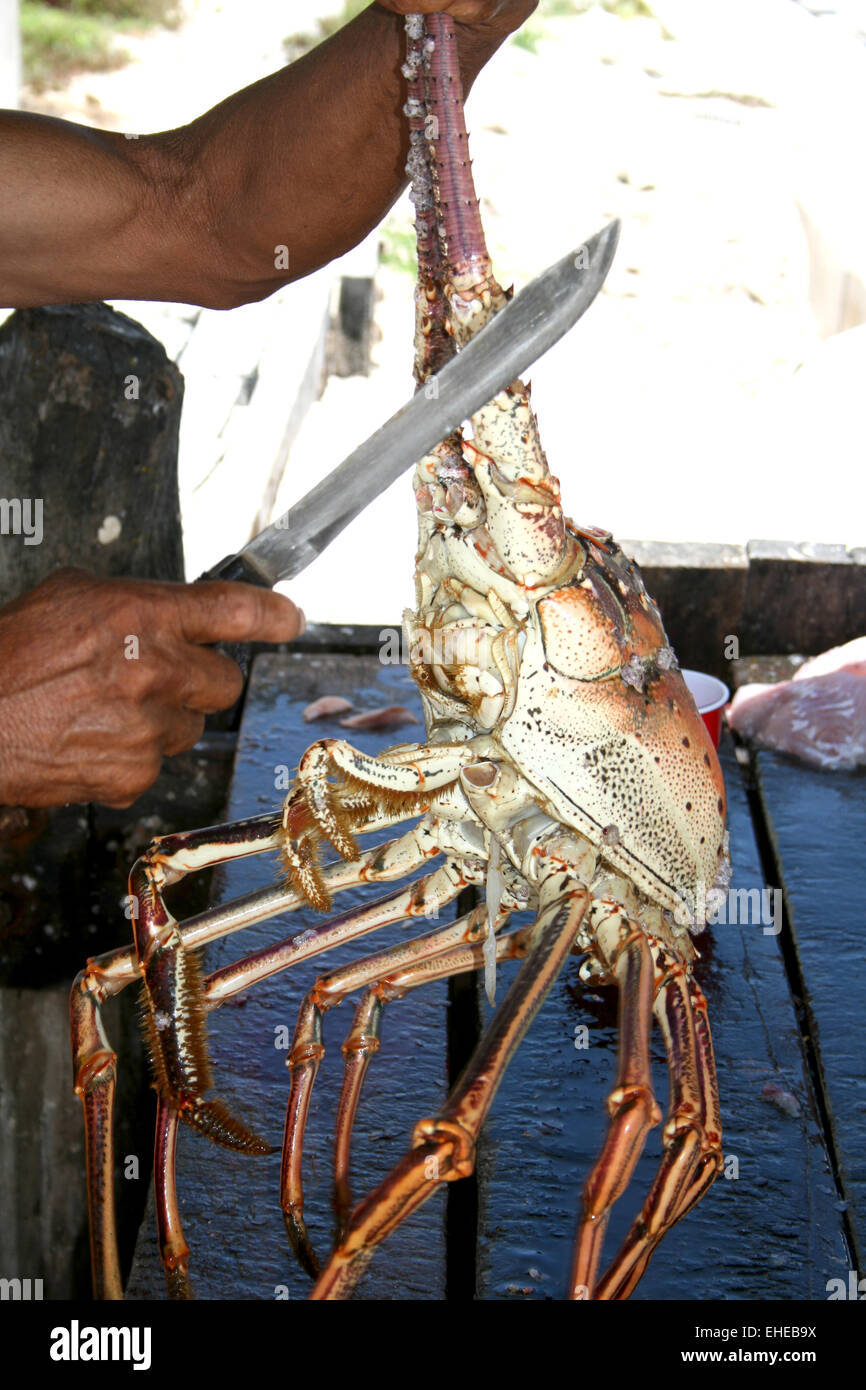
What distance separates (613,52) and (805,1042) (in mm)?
17990

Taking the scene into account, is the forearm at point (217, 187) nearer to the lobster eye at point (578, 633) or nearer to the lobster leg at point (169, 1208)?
the lobster eye at point (578, 633)

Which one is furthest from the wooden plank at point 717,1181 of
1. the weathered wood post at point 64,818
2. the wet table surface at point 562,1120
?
the weathered wood post at point 64,818

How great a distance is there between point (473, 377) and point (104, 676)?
3.78 feet

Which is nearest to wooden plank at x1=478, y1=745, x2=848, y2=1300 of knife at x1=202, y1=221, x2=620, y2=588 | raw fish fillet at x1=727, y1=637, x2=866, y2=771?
raw fish fillet at x1=727, y1=637, x2=866, y2=771

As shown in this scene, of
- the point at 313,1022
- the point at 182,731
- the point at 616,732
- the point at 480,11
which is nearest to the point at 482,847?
the point at 616,732

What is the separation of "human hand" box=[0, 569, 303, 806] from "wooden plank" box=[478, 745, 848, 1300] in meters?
1.20

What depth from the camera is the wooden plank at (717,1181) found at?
2.70m

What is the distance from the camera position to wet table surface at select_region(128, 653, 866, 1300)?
272 cm

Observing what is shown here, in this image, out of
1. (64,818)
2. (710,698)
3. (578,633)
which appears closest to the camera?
(578,633)

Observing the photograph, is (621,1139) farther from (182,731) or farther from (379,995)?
(182,731)

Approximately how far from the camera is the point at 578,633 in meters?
2.63

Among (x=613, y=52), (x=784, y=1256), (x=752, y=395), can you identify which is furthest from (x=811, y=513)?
(x=613, y=52)

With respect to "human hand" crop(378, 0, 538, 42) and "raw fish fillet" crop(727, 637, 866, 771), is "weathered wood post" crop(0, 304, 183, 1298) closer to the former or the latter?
"human hand" crop(378, 0, 538, 42)
